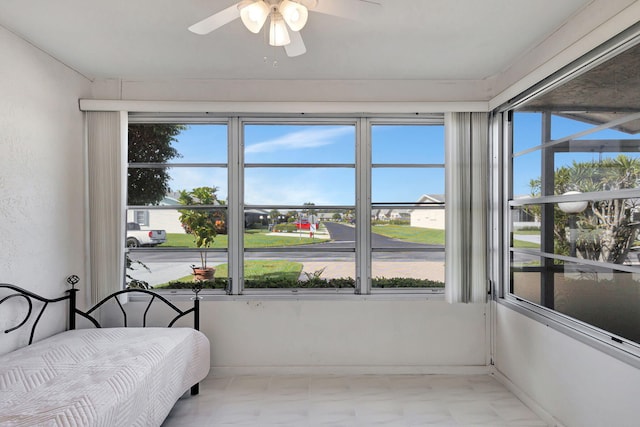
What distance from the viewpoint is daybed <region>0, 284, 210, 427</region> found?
5.96 feet

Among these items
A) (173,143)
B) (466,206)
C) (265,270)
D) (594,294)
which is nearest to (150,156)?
(173,143)

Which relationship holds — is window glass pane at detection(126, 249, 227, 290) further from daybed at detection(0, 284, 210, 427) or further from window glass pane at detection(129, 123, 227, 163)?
window glass pane at detection(129, 123, 227, 163)

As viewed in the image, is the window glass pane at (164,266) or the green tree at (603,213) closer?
the green tree at (603,213)

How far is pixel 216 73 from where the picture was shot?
132 inches

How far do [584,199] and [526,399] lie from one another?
1530 mm

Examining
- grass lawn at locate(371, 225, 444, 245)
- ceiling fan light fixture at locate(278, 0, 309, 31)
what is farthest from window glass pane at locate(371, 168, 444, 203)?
ceiling fan light fixture at locate(278, 0, 309, 31)

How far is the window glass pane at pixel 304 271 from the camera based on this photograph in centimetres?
363

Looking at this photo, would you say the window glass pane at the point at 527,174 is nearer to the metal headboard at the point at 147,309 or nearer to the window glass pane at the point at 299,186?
the window glass pane at the point at 299,186

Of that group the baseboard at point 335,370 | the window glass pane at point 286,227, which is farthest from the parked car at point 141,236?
the baseboard at point 335,370

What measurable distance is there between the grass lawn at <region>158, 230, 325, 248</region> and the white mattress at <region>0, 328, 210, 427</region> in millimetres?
822

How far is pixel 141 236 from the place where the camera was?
11.9ft

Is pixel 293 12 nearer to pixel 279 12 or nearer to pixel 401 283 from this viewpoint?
pixel 279 12

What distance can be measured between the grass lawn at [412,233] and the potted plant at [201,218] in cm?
142

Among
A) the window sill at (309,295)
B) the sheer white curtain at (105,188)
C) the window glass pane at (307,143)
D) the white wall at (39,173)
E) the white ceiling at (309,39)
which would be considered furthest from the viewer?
the window glass pane at (307,143)
